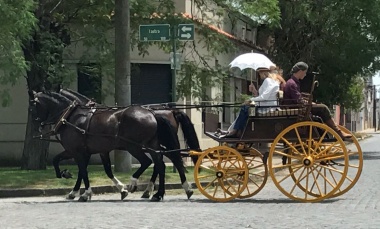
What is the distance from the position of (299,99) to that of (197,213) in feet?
10.2

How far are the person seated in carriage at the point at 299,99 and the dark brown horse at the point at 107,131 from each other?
2.34 meters

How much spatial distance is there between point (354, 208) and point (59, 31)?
11.4m

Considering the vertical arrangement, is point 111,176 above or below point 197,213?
above

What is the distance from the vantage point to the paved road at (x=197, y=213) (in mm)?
9711

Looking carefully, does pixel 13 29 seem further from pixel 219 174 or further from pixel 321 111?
pixel 321 111

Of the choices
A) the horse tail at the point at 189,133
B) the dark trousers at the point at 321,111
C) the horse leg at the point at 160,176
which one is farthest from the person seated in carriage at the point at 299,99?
the horse leg at the point at 160,176

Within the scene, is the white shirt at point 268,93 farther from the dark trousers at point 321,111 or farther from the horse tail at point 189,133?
the horse tail at point 189,133

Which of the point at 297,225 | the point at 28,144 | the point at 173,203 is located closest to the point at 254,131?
the point at 173,203

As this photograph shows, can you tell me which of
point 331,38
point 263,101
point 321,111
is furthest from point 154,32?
point 331,38

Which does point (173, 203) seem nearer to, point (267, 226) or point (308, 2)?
point (267, 226)

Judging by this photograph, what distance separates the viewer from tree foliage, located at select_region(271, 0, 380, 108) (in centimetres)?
2627

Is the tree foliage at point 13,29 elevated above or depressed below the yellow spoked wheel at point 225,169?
above

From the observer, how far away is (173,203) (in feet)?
41.7

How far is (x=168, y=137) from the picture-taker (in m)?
13.6
